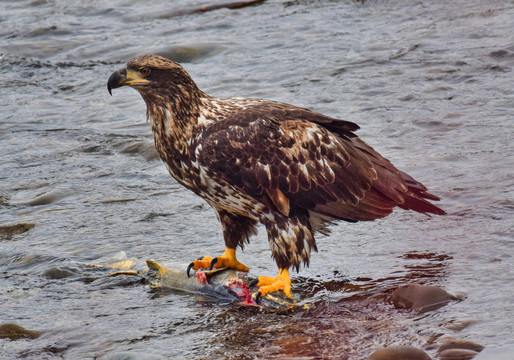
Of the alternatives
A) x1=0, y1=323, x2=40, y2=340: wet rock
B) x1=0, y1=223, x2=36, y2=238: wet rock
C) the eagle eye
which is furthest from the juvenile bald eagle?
x1=0, y1=223, x2=36, y2=238: wet rock

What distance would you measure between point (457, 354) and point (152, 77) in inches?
116

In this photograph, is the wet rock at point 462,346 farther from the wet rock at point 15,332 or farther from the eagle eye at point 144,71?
the eagle eye at point 144,71

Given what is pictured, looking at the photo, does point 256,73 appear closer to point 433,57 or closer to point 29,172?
point 433,57

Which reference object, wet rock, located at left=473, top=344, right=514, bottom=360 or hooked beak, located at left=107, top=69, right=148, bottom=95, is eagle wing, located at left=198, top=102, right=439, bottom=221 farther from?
wet rock, located at left=473, top=344, right=514, bottom=360

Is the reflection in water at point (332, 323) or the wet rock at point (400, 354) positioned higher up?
the wet rock at point (400, 354)

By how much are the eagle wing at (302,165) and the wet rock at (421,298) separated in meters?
0.80

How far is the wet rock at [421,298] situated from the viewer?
5.87 metres

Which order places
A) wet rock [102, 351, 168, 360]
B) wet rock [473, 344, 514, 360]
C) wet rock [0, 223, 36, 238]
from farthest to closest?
wet rock [0, 223, 36, 238] < wet rock [102, 351, 168, 360] < wet rock [473, 344, 514, 360]

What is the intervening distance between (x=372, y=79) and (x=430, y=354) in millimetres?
6700

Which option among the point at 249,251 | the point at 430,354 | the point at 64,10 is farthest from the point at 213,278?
the point at 64,10

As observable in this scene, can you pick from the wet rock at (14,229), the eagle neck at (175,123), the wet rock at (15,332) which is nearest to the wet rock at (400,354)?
the eagle neck at (175,123)

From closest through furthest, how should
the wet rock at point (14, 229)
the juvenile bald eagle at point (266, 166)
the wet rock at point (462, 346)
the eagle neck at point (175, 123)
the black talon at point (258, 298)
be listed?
the wet rock at point (462, 346)
the black talon at point (258, 298)
the juvenile bald eagle at point (266, 166)
the eagle neck at point (175, 123)
the wet rock at point (14, 229)

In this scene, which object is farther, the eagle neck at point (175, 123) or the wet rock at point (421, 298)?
the eagle neck at point (175, 123)

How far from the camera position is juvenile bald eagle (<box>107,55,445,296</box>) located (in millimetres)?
6316
